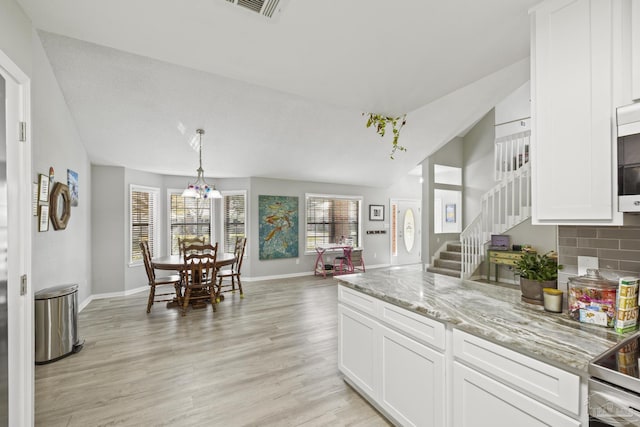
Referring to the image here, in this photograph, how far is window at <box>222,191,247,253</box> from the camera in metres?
6.52

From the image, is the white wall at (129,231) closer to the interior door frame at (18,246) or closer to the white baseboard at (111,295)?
the white baseboard at (111,295)

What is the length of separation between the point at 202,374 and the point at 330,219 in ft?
17.0

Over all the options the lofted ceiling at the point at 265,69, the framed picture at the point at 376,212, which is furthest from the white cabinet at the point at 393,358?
the framed picture at the point at 376,212

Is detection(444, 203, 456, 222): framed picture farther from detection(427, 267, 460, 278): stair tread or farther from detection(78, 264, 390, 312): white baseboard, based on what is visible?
detection(78, 264, 390, 312): white baseboard

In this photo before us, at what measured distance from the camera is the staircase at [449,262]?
244 inches

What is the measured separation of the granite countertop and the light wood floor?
0.92 meters

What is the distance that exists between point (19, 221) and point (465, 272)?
625cm

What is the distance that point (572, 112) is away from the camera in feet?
4.41

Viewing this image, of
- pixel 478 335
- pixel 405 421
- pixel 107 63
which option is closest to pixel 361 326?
pixel 405 421

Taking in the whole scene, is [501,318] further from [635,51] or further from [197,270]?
[197,270]

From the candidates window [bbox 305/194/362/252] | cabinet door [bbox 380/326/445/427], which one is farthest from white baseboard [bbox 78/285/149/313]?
cabinet door [bbox 380/326/445/427]

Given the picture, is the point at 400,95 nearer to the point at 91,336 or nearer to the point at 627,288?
the point at 627,288

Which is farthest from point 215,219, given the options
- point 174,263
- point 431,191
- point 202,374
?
point 431,191

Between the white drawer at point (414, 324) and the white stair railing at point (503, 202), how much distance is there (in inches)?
173
